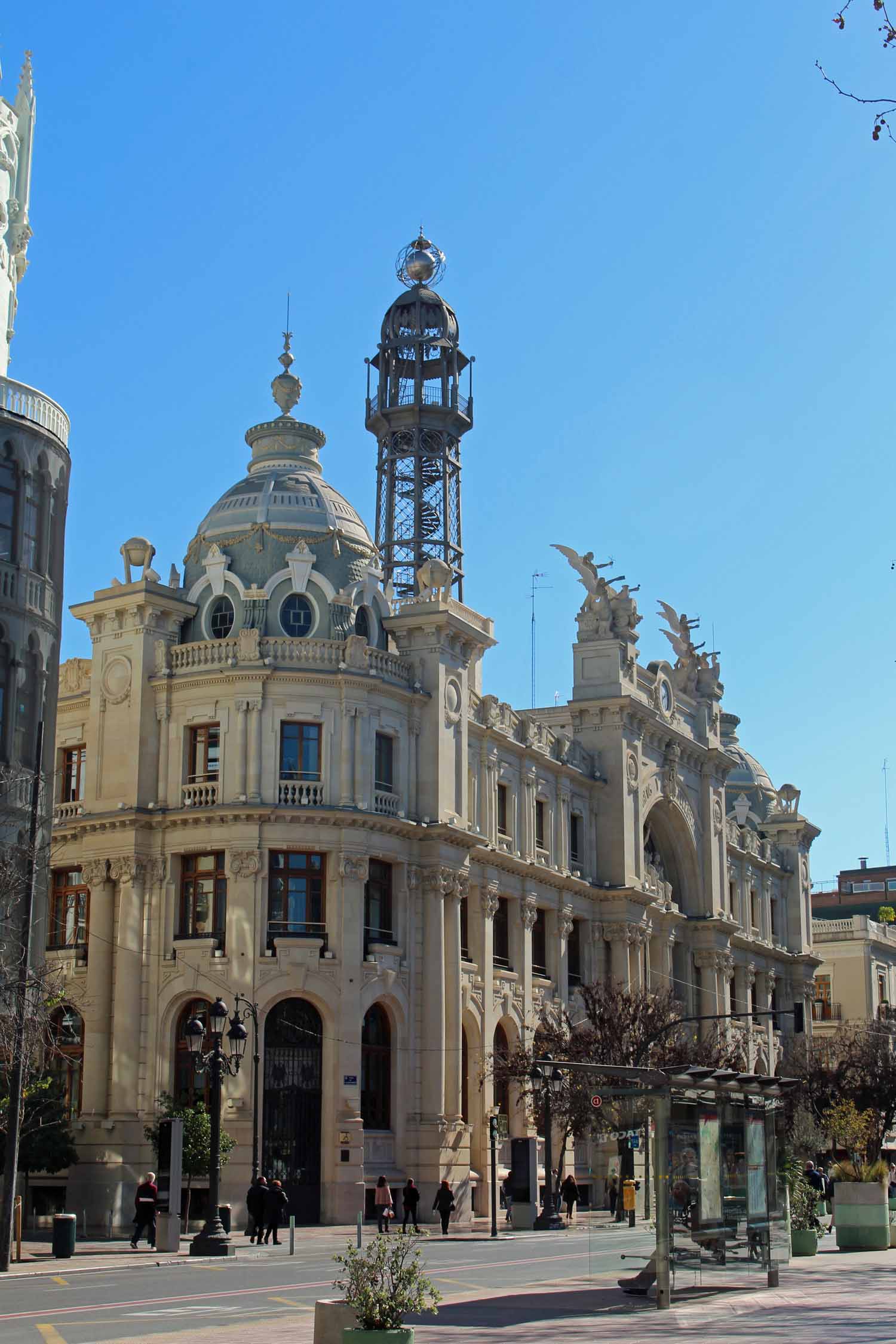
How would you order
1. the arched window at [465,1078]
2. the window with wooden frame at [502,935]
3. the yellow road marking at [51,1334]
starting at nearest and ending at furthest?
the yellow road marking at [51,1334] < the arched window at [465,1078] < the window with wooden frame at [502,935]

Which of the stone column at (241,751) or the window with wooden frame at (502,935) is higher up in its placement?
the stone column at (241,751)

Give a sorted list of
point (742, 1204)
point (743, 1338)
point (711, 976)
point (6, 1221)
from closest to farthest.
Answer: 1. point (743, 1338)
2. point (742, 1204)
3. point (6, 1221)
4. point (711, 976)

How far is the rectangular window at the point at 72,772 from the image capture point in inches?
2076

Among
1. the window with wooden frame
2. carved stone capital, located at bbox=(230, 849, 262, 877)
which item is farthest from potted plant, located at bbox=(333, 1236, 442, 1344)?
the window with wooden frame

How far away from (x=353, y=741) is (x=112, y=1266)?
21175 mm

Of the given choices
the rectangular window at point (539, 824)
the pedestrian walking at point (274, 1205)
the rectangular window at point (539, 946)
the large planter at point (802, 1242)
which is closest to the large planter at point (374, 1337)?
the large planter at point (802, 1242)

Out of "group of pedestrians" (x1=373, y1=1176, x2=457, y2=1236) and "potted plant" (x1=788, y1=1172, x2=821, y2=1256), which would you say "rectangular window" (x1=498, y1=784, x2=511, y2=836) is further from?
"potted plant" (x1=788, y1=1172, x2=821, y2=1256)

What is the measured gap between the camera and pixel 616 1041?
5356cm

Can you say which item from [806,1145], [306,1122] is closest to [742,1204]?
[306,1122]

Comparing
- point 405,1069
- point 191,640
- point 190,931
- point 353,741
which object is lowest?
point 405,1069

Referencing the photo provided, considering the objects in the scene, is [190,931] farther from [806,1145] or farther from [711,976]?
[711,976]

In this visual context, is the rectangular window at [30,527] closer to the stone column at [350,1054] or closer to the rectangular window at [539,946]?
the stone column at [350,1054]

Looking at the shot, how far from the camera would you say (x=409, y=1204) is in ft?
137

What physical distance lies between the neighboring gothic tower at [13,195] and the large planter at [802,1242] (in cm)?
2495
